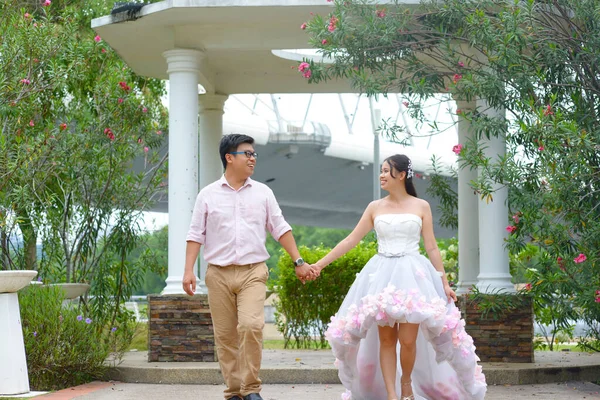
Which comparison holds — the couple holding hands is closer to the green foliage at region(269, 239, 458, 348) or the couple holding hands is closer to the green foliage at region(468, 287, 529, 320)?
the green foliage at region(468, 287, 529, 320)

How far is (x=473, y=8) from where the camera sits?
8117 millimetres

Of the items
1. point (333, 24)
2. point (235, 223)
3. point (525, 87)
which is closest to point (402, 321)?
point (235, 223)

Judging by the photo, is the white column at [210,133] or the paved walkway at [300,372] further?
the white column at [210,133]

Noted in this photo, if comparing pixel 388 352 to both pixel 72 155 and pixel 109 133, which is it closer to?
pixel 72 155

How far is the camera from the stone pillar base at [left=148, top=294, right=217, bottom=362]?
8898mm

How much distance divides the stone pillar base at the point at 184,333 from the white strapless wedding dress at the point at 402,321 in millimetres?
2621

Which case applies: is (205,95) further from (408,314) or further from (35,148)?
(408,314)

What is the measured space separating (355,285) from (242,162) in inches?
44.3

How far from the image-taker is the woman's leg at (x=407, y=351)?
238 inches

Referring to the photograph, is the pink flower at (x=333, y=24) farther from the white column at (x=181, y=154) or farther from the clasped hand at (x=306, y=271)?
the clasped hand at (x=306, y=271)

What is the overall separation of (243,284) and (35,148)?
13.9 ft

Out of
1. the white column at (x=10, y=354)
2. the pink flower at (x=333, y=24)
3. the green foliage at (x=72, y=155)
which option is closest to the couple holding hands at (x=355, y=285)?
the white column at (x=10, y=354)

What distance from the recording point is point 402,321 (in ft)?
19.6

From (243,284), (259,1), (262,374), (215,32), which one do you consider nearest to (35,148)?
(215,32)
